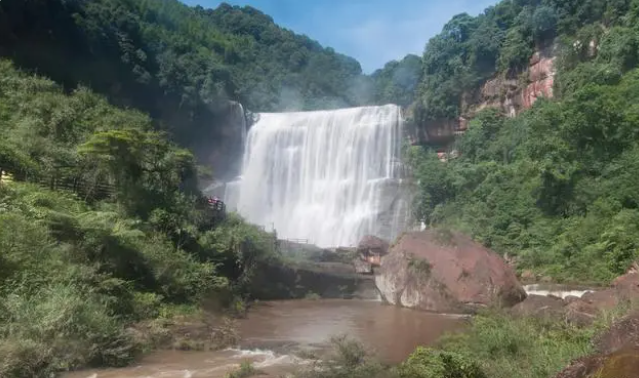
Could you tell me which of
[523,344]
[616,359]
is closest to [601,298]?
[523,344]

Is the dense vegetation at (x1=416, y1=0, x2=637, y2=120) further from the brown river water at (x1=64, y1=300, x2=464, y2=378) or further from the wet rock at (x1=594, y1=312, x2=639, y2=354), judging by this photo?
the wet rock at (x1=594, y1=312, x2=639, y2=354)

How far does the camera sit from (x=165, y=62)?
40906 millimetres

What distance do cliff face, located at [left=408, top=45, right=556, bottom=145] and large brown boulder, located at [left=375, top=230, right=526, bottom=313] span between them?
20.9 m

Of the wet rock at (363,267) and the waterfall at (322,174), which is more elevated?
the waterfall at (322,174)

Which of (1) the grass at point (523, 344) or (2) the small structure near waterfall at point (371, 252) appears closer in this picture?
(1) the grass at point (523, 344)

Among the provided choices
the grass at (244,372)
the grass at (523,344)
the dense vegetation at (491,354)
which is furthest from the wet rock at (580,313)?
the grass at (244,372)

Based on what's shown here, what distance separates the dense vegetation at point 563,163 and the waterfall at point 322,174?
295cm

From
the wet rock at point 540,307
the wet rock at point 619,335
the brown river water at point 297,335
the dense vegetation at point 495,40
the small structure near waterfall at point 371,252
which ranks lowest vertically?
the brown river water at point 297,335

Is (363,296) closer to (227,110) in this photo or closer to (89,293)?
(89,293)

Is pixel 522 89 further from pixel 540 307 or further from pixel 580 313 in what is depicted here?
pixel 580 313

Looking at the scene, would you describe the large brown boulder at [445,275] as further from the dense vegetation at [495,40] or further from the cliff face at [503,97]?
the cliff face at [503,97]

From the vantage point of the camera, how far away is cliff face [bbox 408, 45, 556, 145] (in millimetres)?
37875

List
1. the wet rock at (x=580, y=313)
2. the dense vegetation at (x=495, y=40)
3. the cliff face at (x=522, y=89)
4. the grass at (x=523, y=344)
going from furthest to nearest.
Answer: the cliff face at (x=522, y=89)
the dense vegetation at (x=495, y=40)
the wet rock at (x=580, y=313)
the grass at (x=523, y=344)

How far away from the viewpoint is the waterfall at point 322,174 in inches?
1567
